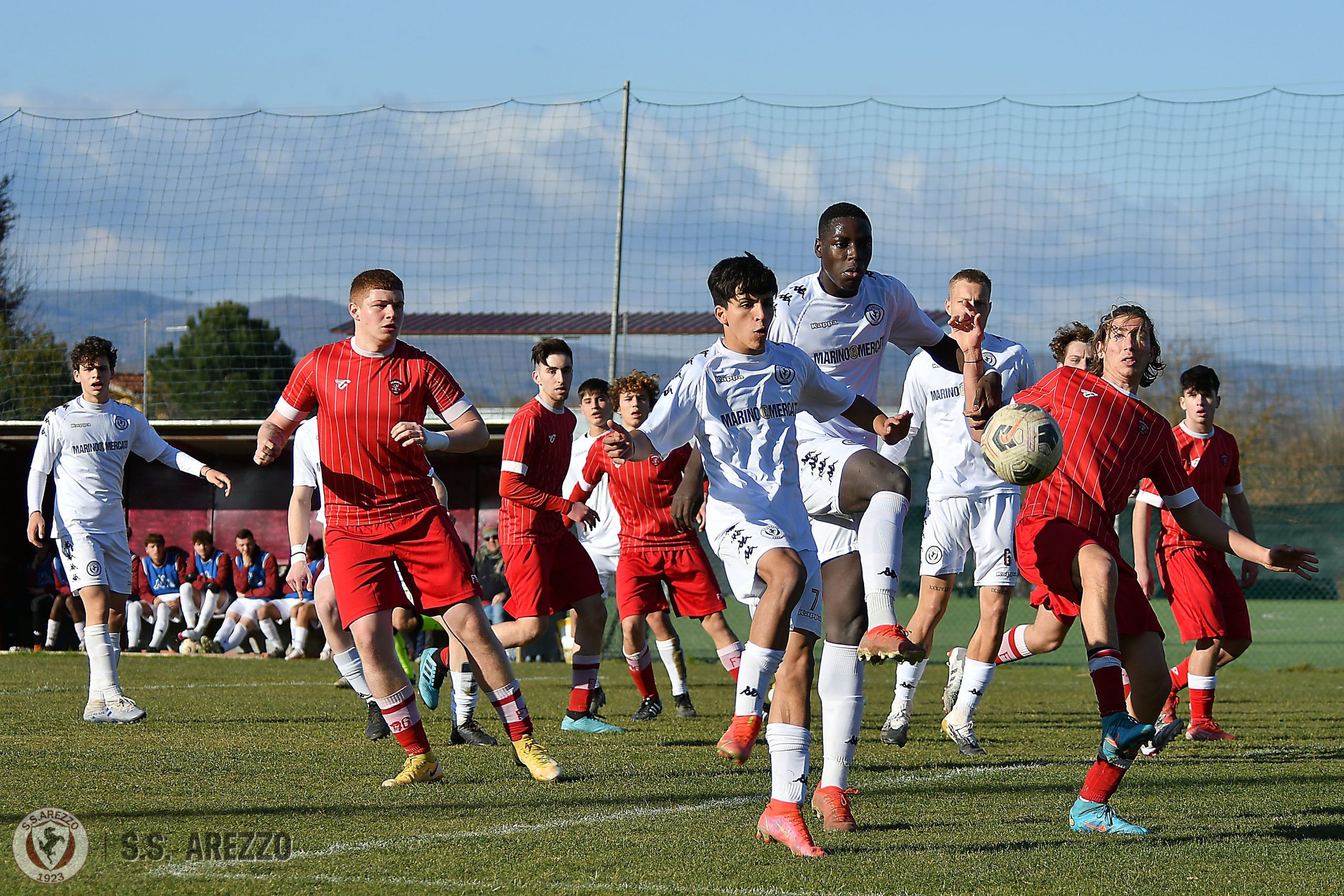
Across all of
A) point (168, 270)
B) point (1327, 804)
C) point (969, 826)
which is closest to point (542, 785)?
point (969, 826)

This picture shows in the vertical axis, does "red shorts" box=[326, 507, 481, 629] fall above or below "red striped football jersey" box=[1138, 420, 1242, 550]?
below

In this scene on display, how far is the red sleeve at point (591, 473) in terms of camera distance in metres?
8.78

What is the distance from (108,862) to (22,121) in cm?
1527

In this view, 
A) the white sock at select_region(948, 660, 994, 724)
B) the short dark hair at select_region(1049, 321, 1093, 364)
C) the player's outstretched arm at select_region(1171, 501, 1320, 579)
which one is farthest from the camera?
the short dark hair at select_region(1049, 321, 1093, 364)

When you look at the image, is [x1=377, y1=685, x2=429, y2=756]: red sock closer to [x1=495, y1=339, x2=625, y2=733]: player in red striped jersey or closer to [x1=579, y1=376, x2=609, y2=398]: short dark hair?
[x1=495, y1=339, x2=625, y2=733]: player in red striped jersey

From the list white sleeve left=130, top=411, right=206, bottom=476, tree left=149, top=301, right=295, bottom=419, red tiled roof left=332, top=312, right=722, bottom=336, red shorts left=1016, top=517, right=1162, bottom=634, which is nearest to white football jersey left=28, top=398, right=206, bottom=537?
white sleeve left=130, top=411, right=206, bottom=476

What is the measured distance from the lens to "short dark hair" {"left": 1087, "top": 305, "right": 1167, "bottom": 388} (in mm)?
5324

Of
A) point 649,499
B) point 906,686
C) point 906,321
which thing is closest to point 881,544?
point 906,321

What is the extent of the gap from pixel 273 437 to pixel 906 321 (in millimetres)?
2744

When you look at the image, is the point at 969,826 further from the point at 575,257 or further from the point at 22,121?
the point at 22,121

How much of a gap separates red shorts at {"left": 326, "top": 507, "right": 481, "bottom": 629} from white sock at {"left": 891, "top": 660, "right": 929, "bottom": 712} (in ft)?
8.67

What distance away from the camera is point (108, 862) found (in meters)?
4.12

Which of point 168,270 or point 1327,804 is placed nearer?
point 1327,804
